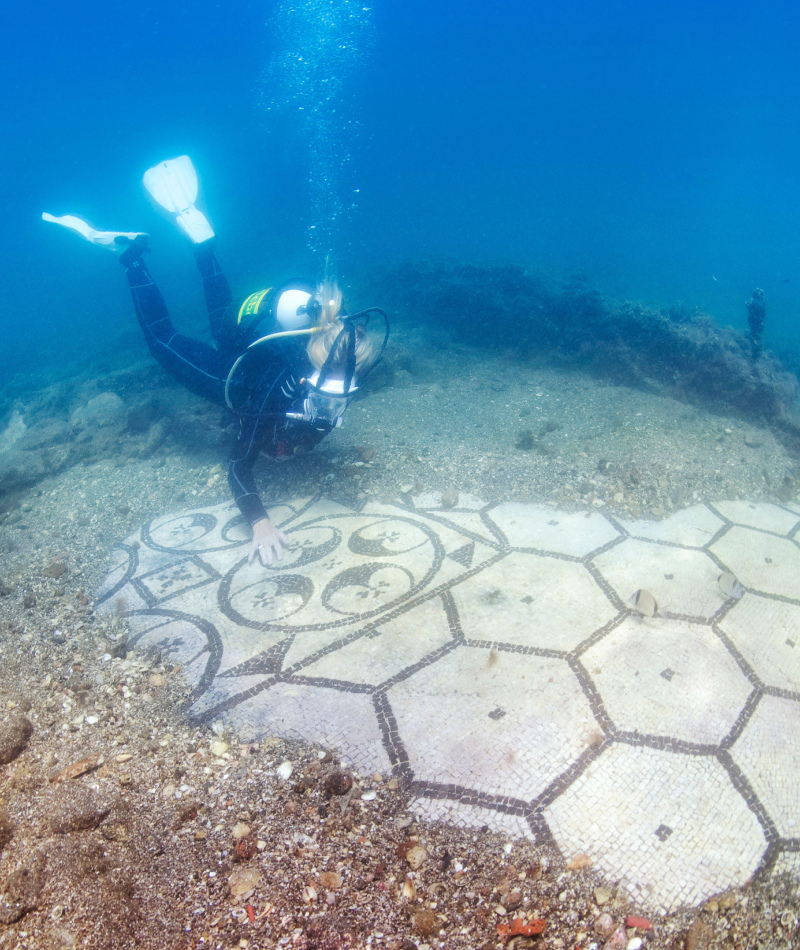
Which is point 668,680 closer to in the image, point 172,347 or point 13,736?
point 13,736

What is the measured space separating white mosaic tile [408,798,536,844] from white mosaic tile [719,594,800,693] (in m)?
1.64

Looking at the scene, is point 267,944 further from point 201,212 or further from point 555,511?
point 201,212

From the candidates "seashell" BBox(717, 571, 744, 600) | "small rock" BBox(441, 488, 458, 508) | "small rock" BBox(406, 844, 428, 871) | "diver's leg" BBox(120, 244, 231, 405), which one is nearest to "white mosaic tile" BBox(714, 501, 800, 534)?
"seashell" BBox(717, 571, 744, 600)

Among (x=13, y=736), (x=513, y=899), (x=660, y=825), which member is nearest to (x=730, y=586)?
(x=660, y=825)

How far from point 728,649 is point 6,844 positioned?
11.4 ft

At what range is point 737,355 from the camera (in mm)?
7035

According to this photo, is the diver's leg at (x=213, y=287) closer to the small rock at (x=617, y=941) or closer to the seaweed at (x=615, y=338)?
the seaweed at (x=615, y=338)

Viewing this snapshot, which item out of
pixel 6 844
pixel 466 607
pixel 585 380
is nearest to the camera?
pixel 6 844

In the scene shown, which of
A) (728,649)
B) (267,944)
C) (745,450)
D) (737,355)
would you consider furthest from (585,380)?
(267,944)

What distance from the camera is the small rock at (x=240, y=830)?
6.27ft

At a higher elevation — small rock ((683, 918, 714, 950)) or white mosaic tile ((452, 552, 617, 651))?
small rock ((683, 918, 714, 950))

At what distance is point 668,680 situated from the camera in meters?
2.60

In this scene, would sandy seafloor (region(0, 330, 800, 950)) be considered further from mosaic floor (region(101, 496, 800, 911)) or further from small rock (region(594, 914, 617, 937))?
mosaic floor (region(101, 496, 800, 911))

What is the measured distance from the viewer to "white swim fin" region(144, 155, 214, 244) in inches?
285
